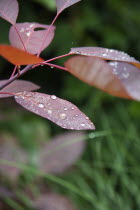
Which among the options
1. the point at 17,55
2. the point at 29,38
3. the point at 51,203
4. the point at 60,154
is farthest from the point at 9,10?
the point at 60,154

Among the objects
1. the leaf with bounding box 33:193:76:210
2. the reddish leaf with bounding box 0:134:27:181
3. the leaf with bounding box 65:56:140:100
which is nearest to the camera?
the leaf with bounding box 65:56:140:100

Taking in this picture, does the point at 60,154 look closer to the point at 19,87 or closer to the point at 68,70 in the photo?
the point at 19,87

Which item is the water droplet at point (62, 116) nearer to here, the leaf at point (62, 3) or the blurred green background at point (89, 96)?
the leaf at point (62, 3)

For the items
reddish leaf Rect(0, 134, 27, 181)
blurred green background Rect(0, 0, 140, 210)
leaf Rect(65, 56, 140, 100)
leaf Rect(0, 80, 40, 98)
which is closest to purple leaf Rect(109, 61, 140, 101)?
leaf Rect(65, 56, 140, 100)

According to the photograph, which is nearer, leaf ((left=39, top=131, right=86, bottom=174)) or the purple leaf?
the purple leaf

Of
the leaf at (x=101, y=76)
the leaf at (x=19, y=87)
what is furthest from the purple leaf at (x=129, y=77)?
the leaf at (x=19, y=87)

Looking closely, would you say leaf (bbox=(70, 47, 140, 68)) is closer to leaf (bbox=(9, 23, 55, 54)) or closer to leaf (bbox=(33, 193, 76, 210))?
leaf (bbox=(9, 23, 55, 54))

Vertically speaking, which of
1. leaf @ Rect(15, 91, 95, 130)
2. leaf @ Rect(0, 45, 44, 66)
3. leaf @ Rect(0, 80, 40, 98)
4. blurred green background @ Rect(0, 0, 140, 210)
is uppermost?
leaf @ Rect(0, 45, 44, 66)
